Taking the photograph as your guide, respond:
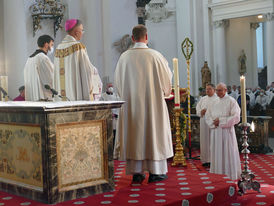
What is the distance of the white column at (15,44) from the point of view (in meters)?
9.38

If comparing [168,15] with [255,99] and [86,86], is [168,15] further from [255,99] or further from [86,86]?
[86,86]

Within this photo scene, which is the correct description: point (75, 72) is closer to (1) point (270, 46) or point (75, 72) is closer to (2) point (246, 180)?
(2) point (246, 180)

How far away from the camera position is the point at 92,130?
4.36m

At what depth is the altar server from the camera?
6.18m

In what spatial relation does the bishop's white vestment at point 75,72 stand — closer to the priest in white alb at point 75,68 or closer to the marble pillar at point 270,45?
the priest in white alb at point 75,68

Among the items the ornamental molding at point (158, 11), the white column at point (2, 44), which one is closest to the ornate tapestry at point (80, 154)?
the white column at point (2, 44)

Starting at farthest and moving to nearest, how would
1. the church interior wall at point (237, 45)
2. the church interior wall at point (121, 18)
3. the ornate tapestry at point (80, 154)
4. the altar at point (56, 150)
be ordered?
1. the church interior wall at point (237, 45)
2. the church interior wall at point (121, 18)
3. the ornate tapestry at point (80, 154)
4. the altar at point (56, 150)

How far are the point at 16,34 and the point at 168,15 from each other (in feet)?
57.4

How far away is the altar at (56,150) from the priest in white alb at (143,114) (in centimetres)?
46

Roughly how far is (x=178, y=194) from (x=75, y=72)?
196 centimetres

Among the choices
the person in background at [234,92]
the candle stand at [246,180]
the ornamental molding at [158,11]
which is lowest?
the candle stand at [246,180]

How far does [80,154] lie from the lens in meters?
4.27

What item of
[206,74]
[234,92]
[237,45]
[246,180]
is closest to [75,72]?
[246,180]

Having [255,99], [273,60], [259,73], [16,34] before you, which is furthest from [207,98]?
[259,73]
